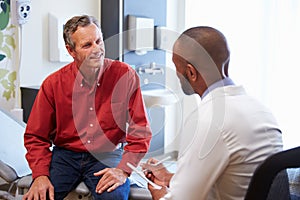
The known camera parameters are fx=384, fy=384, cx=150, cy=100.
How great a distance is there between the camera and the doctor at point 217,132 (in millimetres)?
926

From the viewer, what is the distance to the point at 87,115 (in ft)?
5.19

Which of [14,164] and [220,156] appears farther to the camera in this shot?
[14,164]

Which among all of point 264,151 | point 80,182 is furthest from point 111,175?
point 264,151

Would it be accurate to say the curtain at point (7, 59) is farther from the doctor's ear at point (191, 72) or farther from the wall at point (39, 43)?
the doctor's ear at point (191, 72)

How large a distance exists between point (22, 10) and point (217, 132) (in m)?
1.76

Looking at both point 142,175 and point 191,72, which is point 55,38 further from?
point 191,72

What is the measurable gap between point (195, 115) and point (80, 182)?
717 mm

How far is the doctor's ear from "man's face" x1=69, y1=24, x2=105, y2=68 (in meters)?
0.57

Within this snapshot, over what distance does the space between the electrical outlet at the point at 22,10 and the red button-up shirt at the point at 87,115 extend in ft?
2.90

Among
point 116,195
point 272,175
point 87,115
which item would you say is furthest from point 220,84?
point 87,115

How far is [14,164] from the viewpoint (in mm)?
1809

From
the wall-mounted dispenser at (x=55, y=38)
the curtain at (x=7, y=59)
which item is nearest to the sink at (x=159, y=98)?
the wall-mounted dispenser at (x=55, y=38)

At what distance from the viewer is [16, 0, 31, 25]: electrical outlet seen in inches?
89.4

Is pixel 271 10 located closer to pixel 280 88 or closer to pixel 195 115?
pixel 280 88
